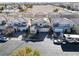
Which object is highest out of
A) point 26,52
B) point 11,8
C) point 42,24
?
point 11,8

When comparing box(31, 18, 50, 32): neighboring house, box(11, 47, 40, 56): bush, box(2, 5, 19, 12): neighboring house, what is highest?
box(2, 5, 19, 12): neighboring house

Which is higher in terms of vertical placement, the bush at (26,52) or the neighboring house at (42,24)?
the neighboring house at (42,24)

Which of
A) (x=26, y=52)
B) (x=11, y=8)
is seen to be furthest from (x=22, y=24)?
(x=26, y=52)

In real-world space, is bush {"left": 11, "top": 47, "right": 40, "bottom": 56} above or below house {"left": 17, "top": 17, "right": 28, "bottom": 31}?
below

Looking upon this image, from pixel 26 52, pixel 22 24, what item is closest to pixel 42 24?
pixel 22 24

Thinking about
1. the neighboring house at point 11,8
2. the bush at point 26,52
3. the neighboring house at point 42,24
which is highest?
the neighboring house at point 11,8

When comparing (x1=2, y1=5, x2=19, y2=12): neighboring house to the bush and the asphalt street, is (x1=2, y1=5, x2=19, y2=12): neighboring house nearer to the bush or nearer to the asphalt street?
the asphalt street

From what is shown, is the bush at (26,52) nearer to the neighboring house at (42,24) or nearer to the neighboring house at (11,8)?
the neighboring house at (42,24)

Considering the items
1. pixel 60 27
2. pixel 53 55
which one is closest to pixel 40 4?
pixel 60 27

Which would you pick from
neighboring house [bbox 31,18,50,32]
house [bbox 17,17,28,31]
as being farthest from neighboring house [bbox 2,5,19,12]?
neighboring house [bbox 31,18,50,32]

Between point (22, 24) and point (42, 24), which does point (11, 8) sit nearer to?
point (22, 24)

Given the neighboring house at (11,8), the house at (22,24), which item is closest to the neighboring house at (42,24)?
the house at (22,24)

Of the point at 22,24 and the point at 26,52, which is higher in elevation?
the point at 22,24
